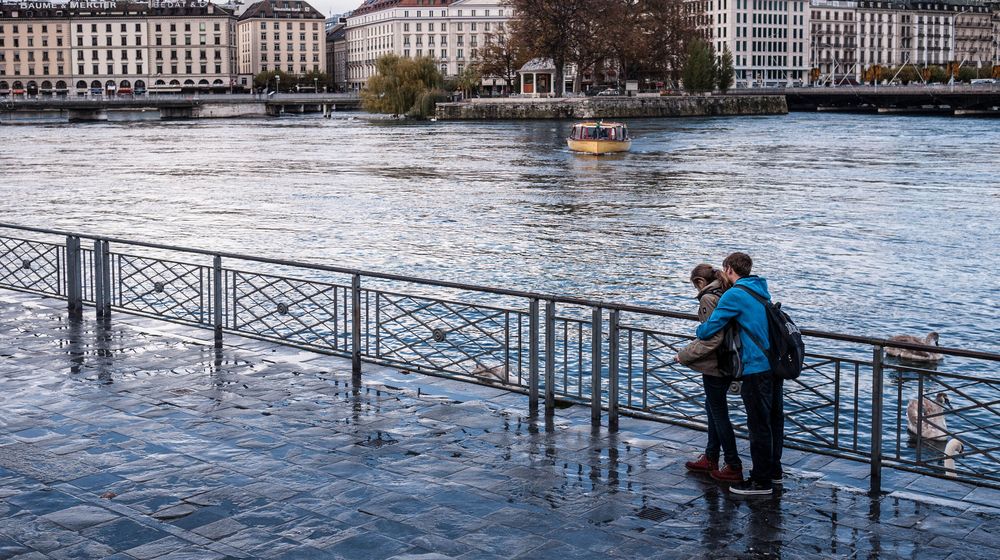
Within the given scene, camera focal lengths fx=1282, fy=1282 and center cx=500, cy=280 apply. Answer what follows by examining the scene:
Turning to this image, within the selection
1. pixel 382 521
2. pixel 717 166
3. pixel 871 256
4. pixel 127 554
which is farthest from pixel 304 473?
pixel 717 166

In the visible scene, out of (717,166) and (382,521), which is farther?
(717,166)

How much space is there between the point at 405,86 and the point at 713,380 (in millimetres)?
120024

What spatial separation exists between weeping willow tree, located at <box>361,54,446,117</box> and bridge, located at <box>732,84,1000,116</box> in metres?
40.9

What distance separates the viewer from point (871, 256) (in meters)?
31.2

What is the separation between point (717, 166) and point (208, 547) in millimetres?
57321

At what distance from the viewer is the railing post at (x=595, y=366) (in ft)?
31.6

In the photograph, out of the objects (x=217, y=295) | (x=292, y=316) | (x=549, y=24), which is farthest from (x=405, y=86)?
(x=292, y=316)

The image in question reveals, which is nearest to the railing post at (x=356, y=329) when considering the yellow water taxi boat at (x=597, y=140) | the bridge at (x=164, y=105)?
the yellow water taxi boat at (x=597, y=140)

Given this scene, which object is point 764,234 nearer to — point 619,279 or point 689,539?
point 619,279

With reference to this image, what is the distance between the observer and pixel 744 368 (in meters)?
8.09

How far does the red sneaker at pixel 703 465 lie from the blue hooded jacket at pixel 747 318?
0.85 metres

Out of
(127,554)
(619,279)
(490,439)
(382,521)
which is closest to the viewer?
(127,554)

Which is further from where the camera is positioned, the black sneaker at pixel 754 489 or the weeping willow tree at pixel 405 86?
the weeping willow tree at pixel 405 86

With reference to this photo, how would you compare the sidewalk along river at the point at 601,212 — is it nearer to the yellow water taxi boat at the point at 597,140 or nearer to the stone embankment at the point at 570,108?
the yellow water taxi boat at the point at 597,140
